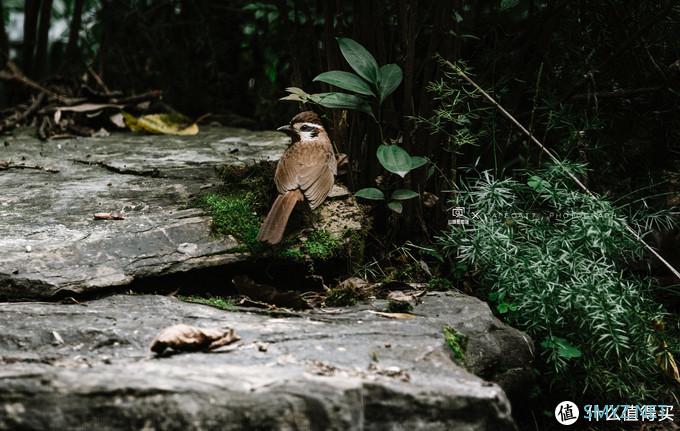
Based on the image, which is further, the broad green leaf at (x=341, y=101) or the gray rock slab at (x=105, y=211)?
the broad green leaf at (x=341, y=101)

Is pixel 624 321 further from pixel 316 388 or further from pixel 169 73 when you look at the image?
pixel 169 73

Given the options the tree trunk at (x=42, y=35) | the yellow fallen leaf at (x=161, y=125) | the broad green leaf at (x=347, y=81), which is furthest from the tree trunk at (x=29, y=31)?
the broad green leaf at (x=347, y=81)

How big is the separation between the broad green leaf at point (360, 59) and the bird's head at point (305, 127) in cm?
37

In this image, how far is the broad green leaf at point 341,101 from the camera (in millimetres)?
3096

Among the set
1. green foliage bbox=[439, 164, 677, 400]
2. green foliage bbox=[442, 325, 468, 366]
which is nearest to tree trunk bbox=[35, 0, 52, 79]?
green foliage bbox=[439, 164, 677, 400]

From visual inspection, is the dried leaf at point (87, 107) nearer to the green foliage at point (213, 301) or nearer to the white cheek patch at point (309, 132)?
the white cheek patch at point (309, 132)

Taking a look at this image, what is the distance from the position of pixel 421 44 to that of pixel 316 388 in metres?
2.17

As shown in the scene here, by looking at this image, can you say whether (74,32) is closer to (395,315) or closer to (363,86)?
(363,86)

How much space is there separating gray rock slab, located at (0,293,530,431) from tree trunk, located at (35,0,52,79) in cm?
412

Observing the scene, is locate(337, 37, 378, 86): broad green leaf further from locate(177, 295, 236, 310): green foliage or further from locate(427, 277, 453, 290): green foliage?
locate(177, 295, 236, 310): green foliage

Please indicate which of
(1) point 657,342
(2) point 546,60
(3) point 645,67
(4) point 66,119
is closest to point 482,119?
(2) point 546,60

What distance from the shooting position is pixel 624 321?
115 inches

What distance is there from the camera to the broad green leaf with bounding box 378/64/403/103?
3.12 m

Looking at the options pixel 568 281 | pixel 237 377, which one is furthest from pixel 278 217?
pixel 568 281
